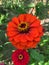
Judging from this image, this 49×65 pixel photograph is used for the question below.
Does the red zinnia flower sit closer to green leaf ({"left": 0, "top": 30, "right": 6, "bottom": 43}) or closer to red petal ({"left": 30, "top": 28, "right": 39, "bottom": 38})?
red petal ({"left": 30, "top": 28, "right": 39, "bottom": 38})

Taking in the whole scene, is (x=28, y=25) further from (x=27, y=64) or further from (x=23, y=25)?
(x=27, y=64)

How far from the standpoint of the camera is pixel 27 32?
133 cm

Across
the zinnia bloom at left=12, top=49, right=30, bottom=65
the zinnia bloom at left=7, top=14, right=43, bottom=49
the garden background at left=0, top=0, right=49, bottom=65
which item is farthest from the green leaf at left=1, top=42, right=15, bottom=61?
the zinnia bloom at left=7, top=14, right=43, bottom=49

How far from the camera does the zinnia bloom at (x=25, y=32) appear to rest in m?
1.26

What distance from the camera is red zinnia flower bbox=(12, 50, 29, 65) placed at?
4.68 feet

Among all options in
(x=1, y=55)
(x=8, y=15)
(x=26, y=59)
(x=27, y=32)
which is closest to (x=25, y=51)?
(x=26, y=59)

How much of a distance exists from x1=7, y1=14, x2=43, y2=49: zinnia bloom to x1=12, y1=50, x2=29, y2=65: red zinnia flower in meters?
0.12

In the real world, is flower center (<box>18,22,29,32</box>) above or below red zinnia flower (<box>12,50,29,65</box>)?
above

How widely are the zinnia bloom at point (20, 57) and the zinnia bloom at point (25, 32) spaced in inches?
4.9

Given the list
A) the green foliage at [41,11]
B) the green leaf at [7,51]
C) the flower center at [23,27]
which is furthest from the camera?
the green foliage at [41,11]

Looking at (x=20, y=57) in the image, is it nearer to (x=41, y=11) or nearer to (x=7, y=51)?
(x=7, y=51)

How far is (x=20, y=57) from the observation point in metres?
1.43

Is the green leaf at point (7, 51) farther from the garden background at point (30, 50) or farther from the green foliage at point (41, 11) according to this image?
the green foliage at point (41, 11)

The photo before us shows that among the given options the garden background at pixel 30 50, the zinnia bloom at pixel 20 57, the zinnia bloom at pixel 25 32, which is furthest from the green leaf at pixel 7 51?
the zinnia bloom at pixel 25 32
